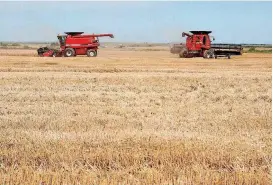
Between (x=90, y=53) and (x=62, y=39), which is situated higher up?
(x=62, y=39)

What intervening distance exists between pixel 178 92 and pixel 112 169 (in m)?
8.65

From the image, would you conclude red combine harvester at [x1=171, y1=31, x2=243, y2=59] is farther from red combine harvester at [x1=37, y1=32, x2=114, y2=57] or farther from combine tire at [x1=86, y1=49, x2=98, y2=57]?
combine tire at [x1=86, y1=49, x2=98, y2=57]

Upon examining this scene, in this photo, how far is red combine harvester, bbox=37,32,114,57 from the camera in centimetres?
3566

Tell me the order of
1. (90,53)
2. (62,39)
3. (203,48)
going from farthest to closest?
1. (90,53)
2. (203,48)
3. (62,39)

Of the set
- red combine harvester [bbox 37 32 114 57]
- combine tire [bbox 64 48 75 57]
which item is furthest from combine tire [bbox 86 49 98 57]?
combine tire [bbox 64 48 75 57]

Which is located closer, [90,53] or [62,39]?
[62,39]

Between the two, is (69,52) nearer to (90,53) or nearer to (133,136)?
(90,53)

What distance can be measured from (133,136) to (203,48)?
29306 millimetres

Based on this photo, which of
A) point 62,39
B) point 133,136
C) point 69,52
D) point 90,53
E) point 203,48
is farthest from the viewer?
point 90,53

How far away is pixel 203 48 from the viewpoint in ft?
119

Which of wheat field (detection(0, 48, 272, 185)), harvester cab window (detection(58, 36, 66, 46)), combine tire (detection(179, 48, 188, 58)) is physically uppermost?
harvester cab window (detection(58, 36, 66, 46))

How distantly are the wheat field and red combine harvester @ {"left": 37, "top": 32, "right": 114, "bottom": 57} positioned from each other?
2101 cm

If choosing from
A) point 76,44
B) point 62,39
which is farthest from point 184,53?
point 62,39

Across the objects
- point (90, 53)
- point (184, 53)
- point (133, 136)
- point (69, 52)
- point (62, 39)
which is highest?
point (62, 39)
